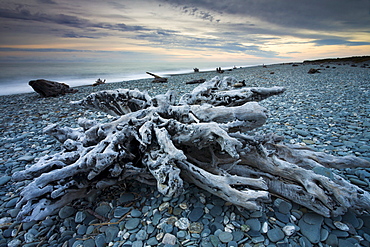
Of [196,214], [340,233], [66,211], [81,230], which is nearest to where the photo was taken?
[340,233]

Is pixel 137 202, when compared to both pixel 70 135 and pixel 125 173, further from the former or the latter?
pixel 70 135

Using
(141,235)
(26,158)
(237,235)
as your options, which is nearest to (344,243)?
(237,235)

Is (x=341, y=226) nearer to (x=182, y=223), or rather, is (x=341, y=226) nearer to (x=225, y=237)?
(x=225, y=237)

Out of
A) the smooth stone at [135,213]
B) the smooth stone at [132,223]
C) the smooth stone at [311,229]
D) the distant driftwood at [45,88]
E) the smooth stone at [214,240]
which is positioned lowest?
the distant driftwood at [45,88]

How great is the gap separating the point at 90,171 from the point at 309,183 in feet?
8.21

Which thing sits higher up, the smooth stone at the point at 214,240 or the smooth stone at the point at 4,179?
the smooth stone at the point at 214,240

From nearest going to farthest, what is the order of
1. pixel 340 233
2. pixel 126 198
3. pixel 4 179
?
pixel 340 233 → pixel 126 198 → pixel 4 179

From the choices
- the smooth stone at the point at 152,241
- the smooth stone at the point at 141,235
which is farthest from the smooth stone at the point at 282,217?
the smooth stone at the point at 141,235

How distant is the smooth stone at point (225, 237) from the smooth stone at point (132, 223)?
0.92 meters

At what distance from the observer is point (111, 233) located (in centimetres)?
220

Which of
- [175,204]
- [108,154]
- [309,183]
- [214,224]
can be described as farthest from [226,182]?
[108,154]

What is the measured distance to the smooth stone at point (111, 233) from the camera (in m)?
2.14

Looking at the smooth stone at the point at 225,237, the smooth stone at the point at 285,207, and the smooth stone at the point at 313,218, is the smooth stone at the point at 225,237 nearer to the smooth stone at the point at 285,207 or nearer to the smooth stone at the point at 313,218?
the smooth stone at the point at 285,207

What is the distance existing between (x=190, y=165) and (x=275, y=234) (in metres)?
1.11
